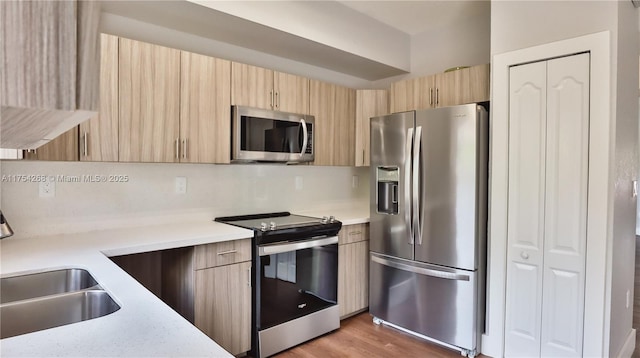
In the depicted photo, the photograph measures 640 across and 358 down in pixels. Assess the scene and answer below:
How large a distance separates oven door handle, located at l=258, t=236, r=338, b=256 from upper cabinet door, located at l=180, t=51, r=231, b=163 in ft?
2.31

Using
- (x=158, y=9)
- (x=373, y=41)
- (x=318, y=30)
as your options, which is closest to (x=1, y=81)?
(x=158, y=9)

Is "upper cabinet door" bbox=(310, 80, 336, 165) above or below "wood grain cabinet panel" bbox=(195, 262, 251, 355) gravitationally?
above

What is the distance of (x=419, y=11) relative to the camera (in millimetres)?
3264

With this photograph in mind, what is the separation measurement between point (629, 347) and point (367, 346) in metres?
1.83

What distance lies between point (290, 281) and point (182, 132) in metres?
1.27

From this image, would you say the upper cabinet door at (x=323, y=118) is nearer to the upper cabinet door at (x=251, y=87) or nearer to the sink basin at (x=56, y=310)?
the upper cabinet door at (x=251, y=87)

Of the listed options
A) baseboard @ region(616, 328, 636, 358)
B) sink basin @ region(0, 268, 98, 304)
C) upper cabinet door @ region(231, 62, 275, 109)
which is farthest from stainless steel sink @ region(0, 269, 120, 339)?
baseboard @ region(616, 328, 636, 358)

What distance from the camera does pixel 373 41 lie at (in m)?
3.46

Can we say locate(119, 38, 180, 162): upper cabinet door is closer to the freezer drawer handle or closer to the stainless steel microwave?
the stainless steel microwave

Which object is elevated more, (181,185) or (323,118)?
(323,118)

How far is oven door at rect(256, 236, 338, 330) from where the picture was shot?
248cm

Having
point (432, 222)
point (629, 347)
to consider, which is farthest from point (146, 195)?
point (629, 347)

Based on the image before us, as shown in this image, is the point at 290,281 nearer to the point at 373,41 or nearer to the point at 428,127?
the point at 428,127

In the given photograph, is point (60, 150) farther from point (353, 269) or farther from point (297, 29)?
point (353, 269)
